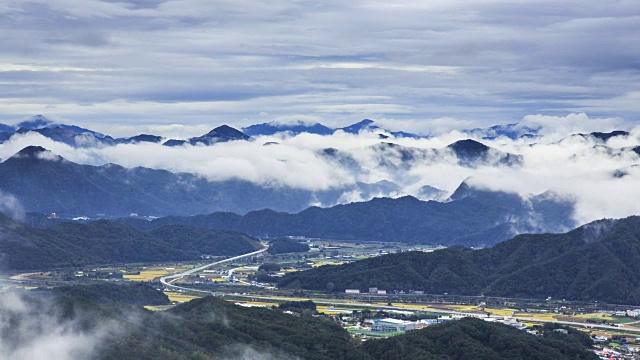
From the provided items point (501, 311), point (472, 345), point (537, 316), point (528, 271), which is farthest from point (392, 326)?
point (528, 271)

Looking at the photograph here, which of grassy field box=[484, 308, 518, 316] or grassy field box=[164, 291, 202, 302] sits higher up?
grassy field box=[164, 291, 202, 302]

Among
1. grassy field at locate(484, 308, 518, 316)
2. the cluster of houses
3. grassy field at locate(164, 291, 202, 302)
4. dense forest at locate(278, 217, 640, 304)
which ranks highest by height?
dense forest at locate(278, 217, 640, 304)

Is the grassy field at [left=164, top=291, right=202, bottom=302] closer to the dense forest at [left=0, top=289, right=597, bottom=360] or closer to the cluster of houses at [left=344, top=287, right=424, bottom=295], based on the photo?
the cluster of houses at [left=344, top=287, right=424, bottom=295]

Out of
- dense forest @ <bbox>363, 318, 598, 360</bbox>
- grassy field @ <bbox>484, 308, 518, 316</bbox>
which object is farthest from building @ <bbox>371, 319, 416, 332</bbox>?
grassy field @ <bbox>484, 308, 518, 316</bbox>

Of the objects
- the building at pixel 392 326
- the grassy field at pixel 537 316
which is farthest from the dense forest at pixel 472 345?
the grassy field at pixel 537 316

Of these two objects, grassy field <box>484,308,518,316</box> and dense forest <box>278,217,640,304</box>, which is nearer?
grassy field <box>484,308,518,316</box>

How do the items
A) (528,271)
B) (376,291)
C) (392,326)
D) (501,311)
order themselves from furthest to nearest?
(376,291) < (528,271) < (501,311) < (392,326)

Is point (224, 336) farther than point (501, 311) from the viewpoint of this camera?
No

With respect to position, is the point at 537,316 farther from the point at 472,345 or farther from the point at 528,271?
the point at 472,345
